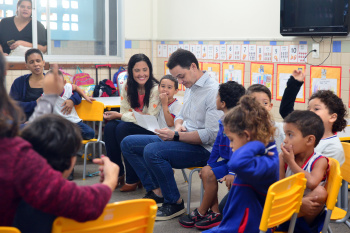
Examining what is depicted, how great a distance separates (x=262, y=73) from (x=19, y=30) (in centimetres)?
312

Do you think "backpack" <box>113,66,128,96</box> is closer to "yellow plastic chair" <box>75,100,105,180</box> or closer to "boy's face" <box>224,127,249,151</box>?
"yellow plastic chair" <box>75,100,105,180</box>

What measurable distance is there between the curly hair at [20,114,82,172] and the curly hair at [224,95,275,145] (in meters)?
0.81

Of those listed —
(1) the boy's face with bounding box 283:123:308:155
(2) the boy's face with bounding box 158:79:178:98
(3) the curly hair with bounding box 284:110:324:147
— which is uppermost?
(2) the boy's face with bounding box 158:79:178:98

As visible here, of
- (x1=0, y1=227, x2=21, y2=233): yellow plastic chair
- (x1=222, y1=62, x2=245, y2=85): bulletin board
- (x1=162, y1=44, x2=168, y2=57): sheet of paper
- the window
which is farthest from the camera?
(x1=162, y1=44, x2=168, y2=57): sheet of paper

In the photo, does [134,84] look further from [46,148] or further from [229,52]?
[46,148]

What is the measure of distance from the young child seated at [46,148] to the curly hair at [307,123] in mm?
1172

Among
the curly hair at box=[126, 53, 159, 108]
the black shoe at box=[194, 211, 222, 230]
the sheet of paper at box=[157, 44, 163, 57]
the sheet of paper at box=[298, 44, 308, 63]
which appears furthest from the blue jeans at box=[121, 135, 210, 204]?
the sheet of paper at box=[157, 44, 163, 57]

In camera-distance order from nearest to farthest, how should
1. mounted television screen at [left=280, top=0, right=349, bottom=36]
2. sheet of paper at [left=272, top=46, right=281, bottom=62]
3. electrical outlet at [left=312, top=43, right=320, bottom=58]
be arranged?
1. mounted television screen at [left=280, top=0, right=349, bottom=36]
2. electrical outlet at [left=312, top=43, right=320, bottom=58]
3. sheet of paper at [left=272, top=46, right=281, bottom=62]

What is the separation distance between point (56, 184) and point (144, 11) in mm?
5573

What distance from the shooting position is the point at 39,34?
588 cm

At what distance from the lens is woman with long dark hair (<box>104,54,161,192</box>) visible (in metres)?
3.72

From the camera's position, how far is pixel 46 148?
1229 mm

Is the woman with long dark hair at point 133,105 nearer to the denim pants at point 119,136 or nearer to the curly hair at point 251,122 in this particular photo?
the denim pants at point 119,136

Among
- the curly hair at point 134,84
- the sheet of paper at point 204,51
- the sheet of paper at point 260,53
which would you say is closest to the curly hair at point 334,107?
the curly hair at point 134,84
